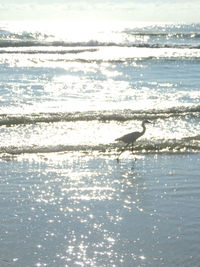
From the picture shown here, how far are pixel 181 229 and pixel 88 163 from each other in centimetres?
→ 467

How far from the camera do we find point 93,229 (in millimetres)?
8086

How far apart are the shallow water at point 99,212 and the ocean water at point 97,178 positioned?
0.05 feet

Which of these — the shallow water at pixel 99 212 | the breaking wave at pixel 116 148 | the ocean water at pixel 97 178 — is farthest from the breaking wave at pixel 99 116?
the shallow water at pixel 99 212

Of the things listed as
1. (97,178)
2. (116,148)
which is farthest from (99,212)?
(116,148)

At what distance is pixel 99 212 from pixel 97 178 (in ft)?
7.25

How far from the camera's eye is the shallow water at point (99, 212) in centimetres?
725

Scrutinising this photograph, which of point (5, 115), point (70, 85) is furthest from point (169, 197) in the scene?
point (70, 85)

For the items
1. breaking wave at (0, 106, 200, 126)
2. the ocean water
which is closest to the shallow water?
the ocean water

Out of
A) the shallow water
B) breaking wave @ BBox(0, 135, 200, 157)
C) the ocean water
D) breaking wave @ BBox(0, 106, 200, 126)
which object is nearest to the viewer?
the shallow water

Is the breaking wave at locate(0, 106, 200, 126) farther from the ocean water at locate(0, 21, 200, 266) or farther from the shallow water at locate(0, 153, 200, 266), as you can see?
the shallow water at locate(0, 153, 200, 266)

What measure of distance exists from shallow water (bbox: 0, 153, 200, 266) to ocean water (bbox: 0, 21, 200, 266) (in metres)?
0.02

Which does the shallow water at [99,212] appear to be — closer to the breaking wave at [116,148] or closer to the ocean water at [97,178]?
the ocean water at [97,178]

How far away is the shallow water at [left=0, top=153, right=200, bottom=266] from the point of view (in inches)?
286

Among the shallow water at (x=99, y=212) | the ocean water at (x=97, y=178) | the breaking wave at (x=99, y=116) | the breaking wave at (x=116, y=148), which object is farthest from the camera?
the breaking wave at (x=99, y=116)
